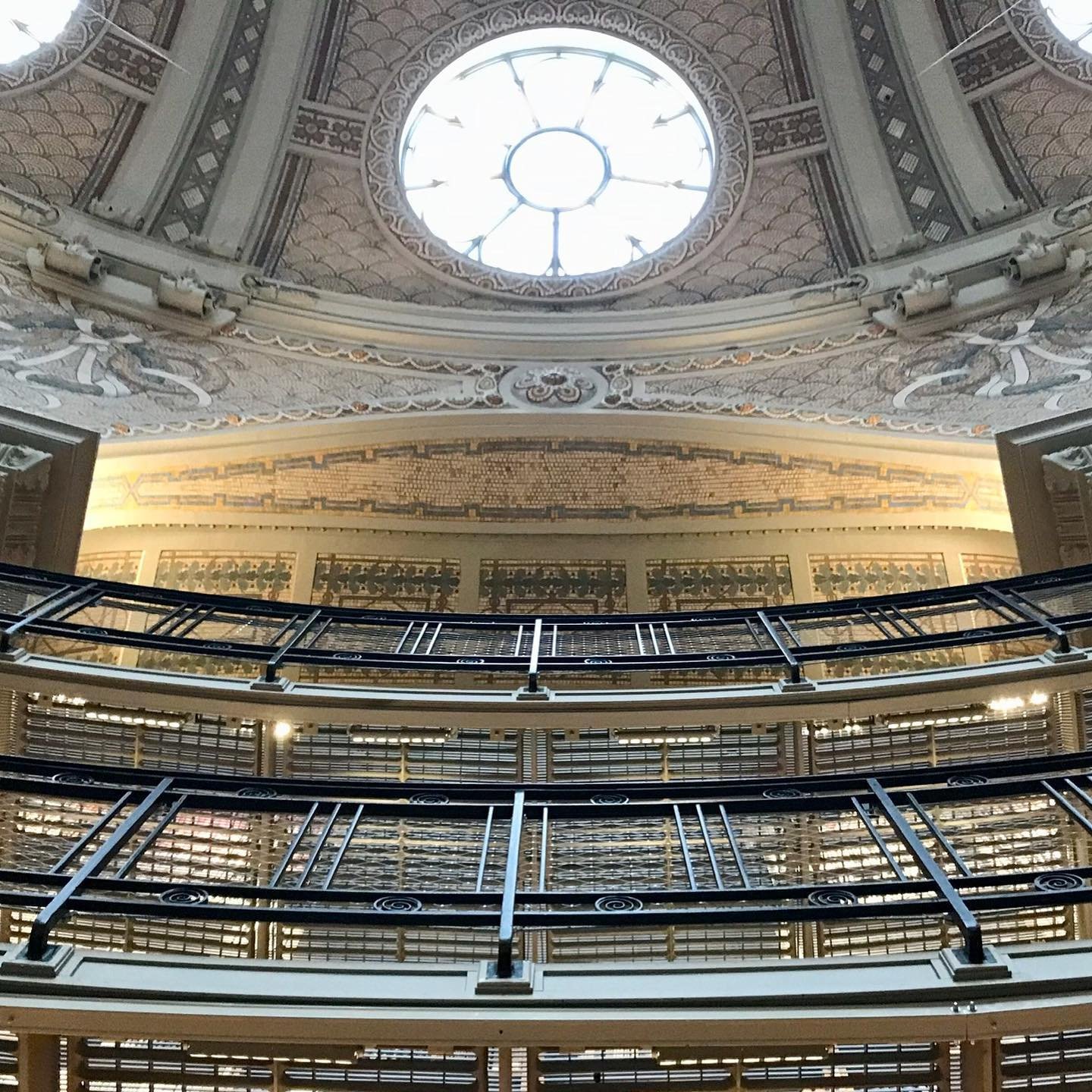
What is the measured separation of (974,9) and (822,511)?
223 inches

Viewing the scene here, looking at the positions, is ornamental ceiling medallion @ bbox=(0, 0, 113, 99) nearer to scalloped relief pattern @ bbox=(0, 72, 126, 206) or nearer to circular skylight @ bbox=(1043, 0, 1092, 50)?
scalloped relief pattern @ bbox=(0, 72, 126, 206)

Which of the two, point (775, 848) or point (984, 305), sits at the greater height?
point (984, 305)

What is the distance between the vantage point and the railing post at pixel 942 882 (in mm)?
3252

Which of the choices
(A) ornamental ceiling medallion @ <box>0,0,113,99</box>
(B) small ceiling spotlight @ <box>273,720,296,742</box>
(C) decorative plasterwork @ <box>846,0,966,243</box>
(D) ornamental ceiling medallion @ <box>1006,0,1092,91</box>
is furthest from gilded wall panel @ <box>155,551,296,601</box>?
(D) ornamental ceiling medallion @ <box>1006,0,1092,91</box>

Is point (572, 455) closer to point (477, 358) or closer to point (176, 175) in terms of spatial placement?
point (477, 358)

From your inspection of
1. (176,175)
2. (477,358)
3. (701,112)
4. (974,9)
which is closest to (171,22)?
(176,175)

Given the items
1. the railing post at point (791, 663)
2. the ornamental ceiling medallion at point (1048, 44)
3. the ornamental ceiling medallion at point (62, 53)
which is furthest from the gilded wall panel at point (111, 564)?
the ornamental ceiling medallion at point (1048, 44)

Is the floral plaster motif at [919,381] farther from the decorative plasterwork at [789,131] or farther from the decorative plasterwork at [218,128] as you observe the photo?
the decorative plasterwork at [218,128]

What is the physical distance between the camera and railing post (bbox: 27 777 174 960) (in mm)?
3334

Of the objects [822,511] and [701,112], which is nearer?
[822,511]

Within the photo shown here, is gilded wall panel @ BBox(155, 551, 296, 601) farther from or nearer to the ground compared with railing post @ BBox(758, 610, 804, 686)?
farther from the ground

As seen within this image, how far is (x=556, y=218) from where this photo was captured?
13.7 metres

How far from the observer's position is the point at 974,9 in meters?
12.3

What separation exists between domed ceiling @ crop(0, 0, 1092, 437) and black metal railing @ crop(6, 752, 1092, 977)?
6.06 m
